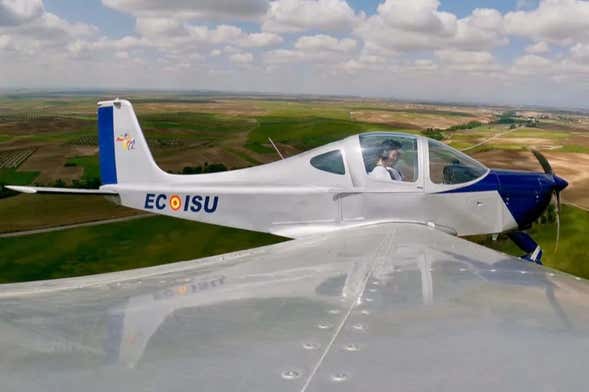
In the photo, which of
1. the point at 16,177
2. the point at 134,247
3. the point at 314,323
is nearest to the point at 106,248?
the point at 134,247

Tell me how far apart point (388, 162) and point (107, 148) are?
17.0ft

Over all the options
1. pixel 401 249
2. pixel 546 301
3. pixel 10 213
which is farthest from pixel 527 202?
pixel 10 213

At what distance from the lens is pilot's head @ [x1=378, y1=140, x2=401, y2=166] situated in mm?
6031

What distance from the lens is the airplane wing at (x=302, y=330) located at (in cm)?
128

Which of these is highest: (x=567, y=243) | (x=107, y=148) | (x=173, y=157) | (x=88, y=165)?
(x=107, y=148)

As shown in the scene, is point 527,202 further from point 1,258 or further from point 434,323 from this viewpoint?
point 1,258

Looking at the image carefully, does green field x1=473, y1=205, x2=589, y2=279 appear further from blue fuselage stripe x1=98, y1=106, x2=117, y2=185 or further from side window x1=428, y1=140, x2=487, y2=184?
blue fuselage stripe x1=98, y1=106, x2=117, y2=185

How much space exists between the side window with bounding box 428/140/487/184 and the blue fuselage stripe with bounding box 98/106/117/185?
18.3 ft

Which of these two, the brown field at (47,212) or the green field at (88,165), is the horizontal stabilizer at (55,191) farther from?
the green field at (88,165)

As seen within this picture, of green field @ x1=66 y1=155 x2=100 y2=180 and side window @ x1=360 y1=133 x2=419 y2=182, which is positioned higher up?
side window @ x1=360 y1=133 x2=419 y2=182

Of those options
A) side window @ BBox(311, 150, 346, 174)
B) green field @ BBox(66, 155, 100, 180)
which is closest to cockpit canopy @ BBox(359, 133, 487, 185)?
side window @ BBox(311, 150, 346, 174)

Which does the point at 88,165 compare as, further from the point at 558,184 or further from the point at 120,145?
the point at 558,184

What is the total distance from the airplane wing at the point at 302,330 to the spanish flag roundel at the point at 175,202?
12.7 ft

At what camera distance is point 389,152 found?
19.8 feet
